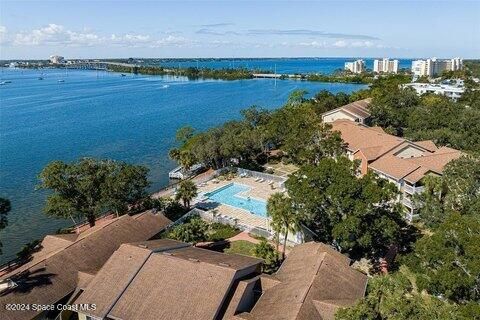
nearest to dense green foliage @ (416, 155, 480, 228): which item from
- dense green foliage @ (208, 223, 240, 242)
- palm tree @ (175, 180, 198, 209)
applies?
dense green foliage @ (208, 223, 240, 242)

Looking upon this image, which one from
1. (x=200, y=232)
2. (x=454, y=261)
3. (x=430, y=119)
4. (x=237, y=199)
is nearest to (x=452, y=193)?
(x=454, y=261)

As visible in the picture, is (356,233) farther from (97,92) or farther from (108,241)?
(97,92)

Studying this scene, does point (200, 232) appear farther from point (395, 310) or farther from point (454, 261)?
point (395, 310)

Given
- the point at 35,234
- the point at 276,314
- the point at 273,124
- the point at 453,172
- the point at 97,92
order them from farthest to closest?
the point at 97,92 < the point at 273,124 < the point at 35,234 < the point at 453,172 < the point at 276,314

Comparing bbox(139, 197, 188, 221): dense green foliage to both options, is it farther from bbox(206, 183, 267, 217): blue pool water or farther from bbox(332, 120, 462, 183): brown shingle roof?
bbox(332, 120, 462, 183): brown shingle roof

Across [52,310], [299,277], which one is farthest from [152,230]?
[299,277]

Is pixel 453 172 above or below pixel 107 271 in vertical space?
above
